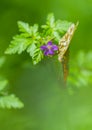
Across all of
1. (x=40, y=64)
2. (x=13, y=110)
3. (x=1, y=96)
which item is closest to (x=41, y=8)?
(x=40, y=64)

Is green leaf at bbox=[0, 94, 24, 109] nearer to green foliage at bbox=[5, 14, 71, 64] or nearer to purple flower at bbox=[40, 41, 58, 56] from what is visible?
green foliage at bbox=[5, 14, 71, 64]

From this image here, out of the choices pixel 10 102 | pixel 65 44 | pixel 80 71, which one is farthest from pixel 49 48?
pixel 80 71

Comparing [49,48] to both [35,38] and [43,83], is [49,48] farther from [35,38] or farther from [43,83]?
[43,83]

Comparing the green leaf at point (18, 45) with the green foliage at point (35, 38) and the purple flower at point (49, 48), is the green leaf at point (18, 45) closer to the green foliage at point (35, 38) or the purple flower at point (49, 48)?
the green foliage at point (35, 38)

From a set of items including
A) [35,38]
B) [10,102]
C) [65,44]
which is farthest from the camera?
[10,102]

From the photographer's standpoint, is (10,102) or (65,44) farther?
(10,102)

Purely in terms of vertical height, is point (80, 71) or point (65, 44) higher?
point (80, 71)

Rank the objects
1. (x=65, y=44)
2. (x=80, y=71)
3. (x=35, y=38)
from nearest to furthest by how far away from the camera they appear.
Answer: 1. (x=65, y=44)
2. (x=35, y=38)
3. (x=80, y=71)

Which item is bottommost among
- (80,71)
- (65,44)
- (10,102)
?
(65,44)

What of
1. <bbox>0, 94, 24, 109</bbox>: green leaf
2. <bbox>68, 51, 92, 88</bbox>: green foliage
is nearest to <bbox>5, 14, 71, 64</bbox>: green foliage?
<bbox>0, 94, 24, 109</bbox>: green leaf

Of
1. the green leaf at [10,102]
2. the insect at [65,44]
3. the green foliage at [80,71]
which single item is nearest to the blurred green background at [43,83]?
the green foliage at [80,71]
